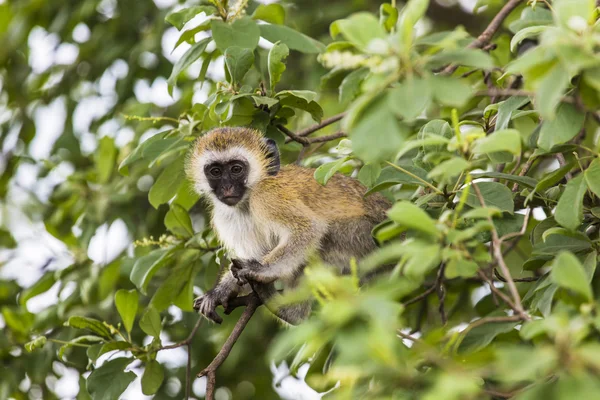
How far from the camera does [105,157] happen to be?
613 centimetres

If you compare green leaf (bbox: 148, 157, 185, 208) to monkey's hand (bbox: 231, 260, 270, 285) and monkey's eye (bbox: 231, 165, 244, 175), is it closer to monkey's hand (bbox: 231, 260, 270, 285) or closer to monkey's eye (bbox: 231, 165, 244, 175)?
monkey's eye (bbox: 231, 165, 244, 175)

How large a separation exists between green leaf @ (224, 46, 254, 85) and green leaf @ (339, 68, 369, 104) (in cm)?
137

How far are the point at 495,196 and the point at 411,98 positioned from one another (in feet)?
4.88

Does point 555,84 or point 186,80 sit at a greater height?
point 555,84

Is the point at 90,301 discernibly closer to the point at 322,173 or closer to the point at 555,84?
the point at 322,173

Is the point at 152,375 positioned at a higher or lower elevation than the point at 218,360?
lower

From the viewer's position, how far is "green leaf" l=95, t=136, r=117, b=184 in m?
6.11

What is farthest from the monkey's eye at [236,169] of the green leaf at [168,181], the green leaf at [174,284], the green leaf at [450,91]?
the green leaf at [450,91]

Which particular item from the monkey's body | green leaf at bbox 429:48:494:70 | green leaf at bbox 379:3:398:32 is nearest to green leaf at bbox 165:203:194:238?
the monkey's body

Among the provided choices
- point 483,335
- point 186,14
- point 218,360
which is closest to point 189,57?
point 186,14

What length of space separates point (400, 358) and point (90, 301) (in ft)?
14.2

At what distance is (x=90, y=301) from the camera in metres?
5.86

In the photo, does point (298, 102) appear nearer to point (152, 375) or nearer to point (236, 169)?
point (236, 169)

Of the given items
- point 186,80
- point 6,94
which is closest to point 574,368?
point 186,80
